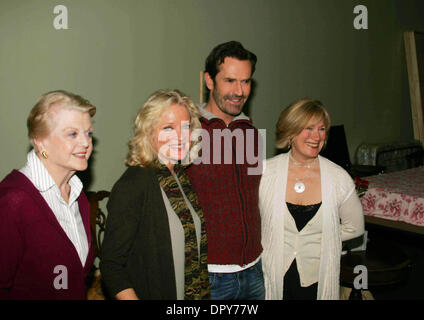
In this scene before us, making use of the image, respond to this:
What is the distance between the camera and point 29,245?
1402mm

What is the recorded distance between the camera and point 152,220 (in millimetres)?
1537

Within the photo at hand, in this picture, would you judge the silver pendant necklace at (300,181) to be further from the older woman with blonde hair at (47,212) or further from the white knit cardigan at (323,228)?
the older woman with blonde hair at (47,212)

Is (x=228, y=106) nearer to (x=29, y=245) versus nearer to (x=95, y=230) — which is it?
(x=29, y=245)

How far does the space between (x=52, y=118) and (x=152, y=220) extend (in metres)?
0.55

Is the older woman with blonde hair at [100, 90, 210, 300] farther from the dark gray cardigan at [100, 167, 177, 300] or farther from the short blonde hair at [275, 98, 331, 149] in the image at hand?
the short blonde hair at [275, 98, 331, 149]

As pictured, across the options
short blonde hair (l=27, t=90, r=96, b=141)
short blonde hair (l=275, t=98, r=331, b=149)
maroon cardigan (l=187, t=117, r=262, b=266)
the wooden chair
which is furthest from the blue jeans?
the wooden chair

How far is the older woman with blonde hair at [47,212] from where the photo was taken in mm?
1369

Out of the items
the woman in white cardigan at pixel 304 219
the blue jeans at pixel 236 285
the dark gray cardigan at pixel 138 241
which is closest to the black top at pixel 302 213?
the woman in white cardigan at pixel 304 219

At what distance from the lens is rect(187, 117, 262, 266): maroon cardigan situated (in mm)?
1898

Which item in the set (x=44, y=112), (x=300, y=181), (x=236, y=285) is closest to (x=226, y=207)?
(x=236, y=285)

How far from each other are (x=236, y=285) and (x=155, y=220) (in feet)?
2.10
